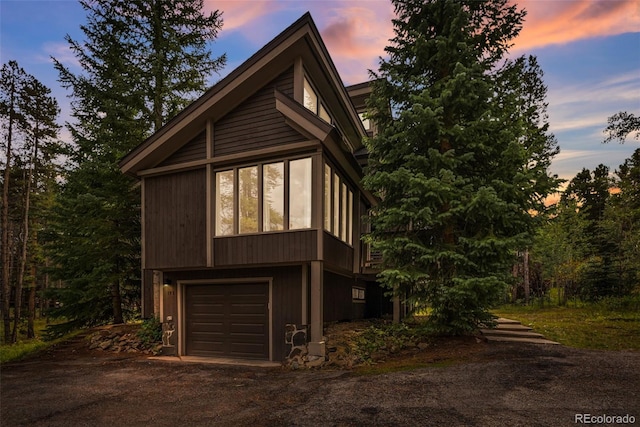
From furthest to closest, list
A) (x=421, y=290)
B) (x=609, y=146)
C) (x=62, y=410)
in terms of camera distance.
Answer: (x=609, y=146), (x=421, y=290), (x=62, y=410)

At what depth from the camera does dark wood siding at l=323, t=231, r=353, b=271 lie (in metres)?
9.00

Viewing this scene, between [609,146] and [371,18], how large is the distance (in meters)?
10.0

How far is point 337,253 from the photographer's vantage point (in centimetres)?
993

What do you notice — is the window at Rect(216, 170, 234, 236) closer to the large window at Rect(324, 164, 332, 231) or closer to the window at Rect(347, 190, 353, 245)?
the large window at Rect(324, 164, 332, 231)

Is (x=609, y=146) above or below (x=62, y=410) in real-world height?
above

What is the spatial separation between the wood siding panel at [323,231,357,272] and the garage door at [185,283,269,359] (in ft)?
6.72

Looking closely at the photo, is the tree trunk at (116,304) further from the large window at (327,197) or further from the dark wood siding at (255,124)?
the large window at (327,197)

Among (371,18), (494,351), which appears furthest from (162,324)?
(371,18)

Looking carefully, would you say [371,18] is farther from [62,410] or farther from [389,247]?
[62,410]

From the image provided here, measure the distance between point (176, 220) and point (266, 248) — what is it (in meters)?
3.17

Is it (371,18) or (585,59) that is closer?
(371,18)

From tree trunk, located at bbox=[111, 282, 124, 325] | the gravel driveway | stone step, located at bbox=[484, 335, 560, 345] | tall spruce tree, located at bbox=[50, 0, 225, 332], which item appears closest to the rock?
the gravel driveway

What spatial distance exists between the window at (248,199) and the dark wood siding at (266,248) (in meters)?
0.31

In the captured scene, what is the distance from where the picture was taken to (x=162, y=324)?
10.7 metres
